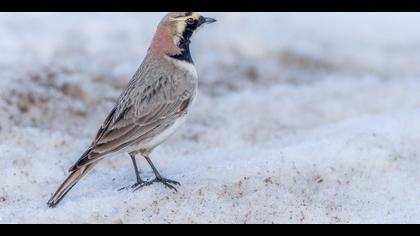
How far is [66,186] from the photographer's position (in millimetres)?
6328

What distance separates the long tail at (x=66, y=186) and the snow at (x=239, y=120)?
87 mm

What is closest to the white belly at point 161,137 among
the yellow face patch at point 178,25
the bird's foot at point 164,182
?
the bird's foot at point 164,182

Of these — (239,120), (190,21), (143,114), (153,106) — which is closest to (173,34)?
(190,21)

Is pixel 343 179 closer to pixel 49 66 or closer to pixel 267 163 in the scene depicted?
pixel 267 163

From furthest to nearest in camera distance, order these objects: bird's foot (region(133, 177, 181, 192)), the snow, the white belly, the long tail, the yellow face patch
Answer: the yellow face patch → the white belly → bird's foot (region(133, 177, 181, 192)) → the snow → the long tail

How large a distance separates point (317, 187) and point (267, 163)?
1.83 ft

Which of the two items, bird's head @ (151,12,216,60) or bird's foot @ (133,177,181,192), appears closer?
bird's foot @ (133,177,181,192)

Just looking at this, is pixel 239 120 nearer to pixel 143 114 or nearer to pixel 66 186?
pixel 143 114

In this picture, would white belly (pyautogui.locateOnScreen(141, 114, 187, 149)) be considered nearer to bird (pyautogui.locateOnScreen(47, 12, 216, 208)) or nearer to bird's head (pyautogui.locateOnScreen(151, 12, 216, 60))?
bird (pyautogui.locateOnScreen(47, 12, 216, 208))

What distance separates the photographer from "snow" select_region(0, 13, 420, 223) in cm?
647

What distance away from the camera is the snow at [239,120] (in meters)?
6.47

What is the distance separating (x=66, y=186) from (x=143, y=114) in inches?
39.4

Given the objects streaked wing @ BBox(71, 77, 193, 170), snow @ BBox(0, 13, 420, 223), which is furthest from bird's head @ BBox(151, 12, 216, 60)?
snow @ BBox(0, 13, 420, 223)

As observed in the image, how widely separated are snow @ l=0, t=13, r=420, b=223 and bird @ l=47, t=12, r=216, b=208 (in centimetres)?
35
